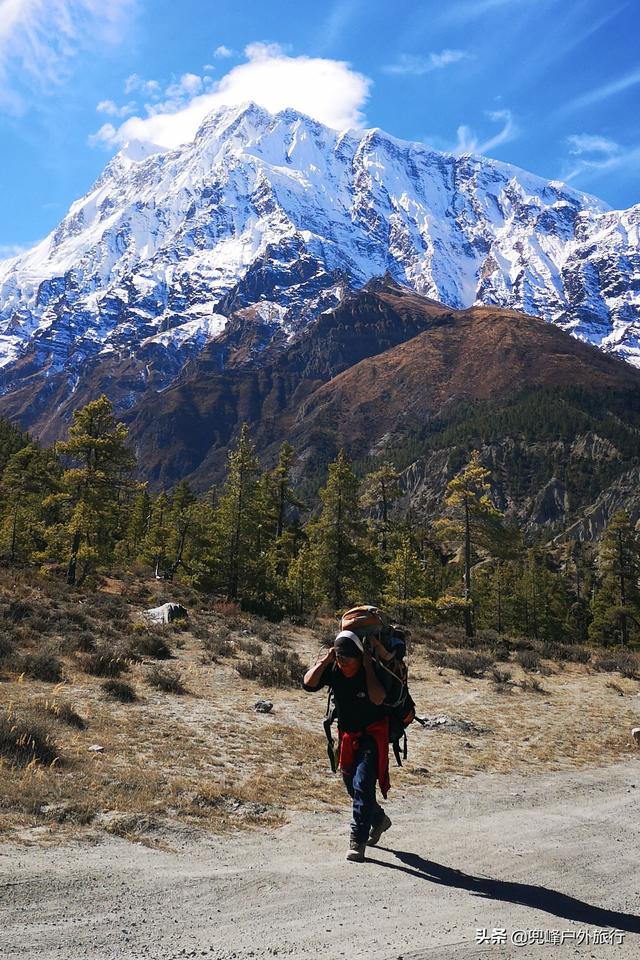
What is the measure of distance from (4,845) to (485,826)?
4873 millimetres

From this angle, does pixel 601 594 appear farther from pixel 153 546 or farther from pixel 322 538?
pixel 153 546

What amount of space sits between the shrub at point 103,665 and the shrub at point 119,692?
1479mm

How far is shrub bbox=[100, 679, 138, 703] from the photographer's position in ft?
37.6

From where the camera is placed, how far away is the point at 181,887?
473 centimetres

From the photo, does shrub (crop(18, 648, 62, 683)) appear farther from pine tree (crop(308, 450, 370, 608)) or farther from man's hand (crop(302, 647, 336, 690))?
pine tree (crop(308, 450, 370, 608))

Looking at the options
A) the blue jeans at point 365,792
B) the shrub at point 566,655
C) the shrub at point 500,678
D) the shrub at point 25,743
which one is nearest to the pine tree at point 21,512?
the shrub at point 500,678

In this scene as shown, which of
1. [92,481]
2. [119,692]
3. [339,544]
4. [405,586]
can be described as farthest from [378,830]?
[339,544]

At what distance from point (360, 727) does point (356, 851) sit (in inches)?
40.9

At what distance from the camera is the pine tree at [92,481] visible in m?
29.0

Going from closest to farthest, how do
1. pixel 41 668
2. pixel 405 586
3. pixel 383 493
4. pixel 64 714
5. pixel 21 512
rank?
pixel 64 714
pixel 41 668
pixel 405 586
pixel 383 493
pixel 21 512

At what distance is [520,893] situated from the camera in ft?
16.5

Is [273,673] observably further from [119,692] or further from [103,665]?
[119,692]

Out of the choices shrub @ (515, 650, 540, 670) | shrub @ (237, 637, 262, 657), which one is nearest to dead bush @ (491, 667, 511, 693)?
shrub @ (515, 650, 540, 670)

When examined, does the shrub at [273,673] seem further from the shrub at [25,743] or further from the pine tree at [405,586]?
the pine tree at [405,586]
